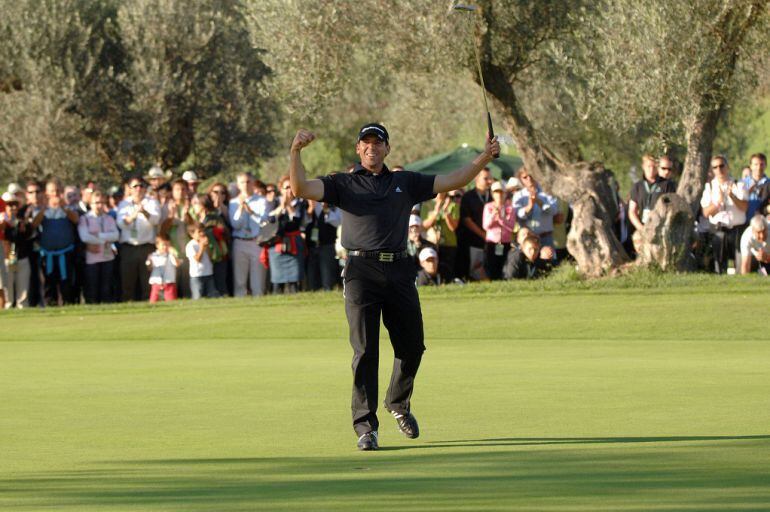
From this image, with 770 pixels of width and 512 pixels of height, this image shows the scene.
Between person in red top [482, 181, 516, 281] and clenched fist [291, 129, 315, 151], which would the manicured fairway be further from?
person in red top [482, 181, 516, 281]

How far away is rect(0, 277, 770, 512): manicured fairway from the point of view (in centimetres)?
694

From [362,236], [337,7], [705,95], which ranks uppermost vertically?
[337,7]

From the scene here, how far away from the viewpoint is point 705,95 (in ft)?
72.9

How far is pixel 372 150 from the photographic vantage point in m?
9.29

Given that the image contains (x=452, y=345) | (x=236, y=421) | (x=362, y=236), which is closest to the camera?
(x=362, y=236)

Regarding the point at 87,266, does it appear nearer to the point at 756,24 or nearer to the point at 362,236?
the point at 756,24

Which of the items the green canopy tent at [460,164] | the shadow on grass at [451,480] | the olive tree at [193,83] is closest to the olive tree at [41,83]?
the olive tree at [193,83]

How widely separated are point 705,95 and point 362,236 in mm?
14019

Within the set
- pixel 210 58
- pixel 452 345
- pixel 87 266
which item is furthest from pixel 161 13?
pixel 452 345

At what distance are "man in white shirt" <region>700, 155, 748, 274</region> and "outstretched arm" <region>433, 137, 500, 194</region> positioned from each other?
45.3 feet

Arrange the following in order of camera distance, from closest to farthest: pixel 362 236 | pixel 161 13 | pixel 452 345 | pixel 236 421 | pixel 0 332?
pixel 362 236
pixel 236 421
pixel 452 345
pixel 0 332
pixel 161 13

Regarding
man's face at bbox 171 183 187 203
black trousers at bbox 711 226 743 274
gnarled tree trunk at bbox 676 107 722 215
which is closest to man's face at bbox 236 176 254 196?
man's face at bbox 171 183 187 203

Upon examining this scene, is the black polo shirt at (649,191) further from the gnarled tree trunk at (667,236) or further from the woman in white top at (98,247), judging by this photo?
the woman in white top at (98,247)

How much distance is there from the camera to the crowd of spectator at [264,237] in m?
22.8
